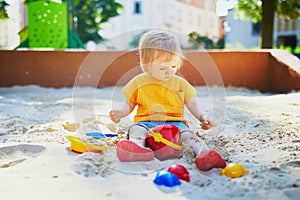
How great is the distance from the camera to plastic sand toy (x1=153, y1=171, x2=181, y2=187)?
1.26 m

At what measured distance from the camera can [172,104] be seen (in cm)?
190

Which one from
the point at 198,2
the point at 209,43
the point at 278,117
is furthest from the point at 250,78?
the point at 198,2

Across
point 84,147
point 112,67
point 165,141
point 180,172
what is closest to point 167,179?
point 180,172

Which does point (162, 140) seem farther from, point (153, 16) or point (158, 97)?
point (153, 16)

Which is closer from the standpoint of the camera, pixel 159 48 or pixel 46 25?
pixel 159 48

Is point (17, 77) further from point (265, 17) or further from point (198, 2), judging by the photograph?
point (198, 2)

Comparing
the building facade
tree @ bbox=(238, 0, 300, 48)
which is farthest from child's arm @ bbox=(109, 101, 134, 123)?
the building facade

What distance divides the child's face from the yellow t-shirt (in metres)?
0.04

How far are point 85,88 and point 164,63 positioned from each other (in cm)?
283

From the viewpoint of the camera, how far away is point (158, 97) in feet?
6.28

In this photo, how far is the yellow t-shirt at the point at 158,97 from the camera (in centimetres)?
189

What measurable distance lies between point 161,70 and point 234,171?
729 mm

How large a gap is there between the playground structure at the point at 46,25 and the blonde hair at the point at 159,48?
16.7 feet

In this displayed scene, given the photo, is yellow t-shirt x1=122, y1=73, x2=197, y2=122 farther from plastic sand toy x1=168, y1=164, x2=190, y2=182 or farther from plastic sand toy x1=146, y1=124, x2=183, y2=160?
plastic sand toy x1=168, y1=164, x2=190, y2=182
